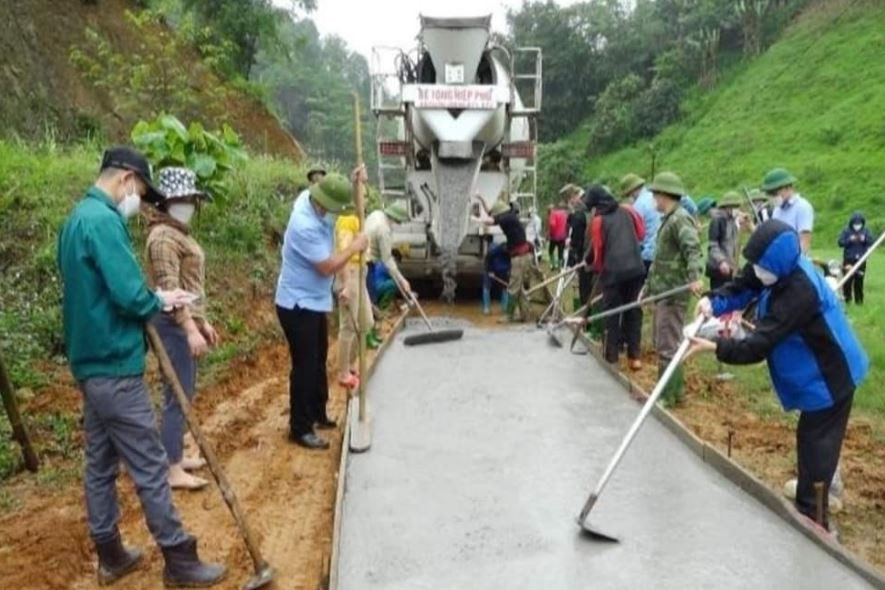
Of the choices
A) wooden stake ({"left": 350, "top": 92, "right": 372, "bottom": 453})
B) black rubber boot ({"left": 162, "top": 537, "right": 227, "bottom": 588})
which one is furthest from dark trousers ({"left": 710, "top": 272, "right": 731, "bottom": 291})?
black rubber boot ({"left": 162, "top": 537, "right": 227, "bottom": 588})

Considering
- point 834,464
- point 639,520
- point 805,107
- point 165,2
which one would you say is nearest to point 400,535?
point 639,520

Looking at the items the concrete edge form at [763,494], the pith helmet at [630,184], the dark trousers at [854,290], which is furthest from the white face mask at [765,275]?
the dark trousers at [854,290]

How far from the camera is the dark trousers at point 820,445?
3.69 m

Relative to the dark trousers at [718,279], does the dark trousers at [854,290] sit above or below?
below

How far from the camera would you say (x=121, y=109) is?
12750 mm

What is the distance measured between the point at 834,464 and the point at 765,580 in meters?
0.91

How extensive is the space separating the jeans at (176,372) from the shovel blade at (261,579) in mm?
1041

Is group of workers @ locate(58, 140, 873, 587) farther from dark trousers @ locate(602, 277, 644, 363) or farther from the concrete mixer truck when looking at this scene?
the concrete mixer truck

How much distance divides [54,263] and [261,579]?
4.09 m

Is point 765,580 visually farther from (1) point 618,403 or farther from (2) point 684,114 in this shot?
(2) point 684,114

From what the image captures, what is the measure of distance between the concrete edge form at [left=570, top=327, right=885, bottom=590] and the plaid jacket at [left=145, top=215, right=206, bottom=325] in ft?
8.31

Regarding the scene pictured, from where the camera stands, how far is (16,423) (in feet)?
14.8

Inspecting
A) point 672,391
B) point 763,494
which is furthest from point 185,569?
point 672,391

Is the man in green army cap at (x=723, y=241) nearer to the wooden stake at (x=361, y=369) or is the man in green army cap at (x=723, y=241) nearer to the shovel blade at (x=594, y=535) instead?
the wooden stake at (x=361, y=369)
